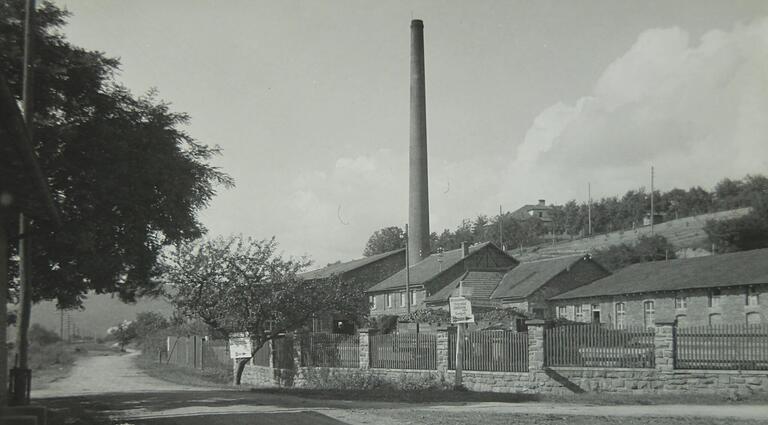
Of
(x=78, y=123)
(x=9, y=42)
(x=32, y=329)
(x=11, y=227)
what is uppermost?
(x=9, y=42)

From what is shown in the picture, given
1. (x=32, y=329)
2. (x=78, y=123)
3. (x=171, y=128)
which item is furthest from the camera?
Answer: (x=32, y=329)

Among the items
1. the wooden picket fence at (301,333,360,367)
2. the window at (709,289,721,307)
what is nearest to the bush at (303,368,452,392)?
the wooden picket fence at (301,333,360,367)

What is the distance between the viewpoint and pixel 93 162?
1830cm

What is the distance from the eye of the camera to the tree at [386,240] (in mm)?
127125

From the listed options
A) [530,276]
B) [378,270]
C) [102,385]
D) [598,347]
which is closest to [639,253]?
[530,276]

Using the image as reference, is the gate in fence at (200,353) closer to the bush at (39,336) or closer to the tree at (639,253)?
the bush at (39,336)

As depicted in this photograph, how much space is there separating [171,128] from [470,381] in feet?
37.7

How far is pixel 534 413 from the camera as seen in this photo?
578 inches

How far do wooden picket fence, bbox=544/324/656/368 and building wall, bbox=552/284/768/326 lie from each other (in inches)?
717

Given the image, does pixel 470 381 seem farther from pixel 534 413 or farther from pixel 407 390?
pixel 534 413

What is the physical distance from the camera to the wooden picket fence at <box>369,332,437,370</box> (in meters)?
23.3

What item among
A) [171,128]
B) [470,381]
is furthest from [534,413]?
[171,128]

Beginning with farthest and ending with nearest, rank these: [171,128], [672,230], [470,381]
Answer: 1. [672,230]
2. [470,381]
3. [171,128]

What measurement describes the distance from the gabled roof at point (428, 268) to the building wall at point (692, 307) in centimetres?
1435
